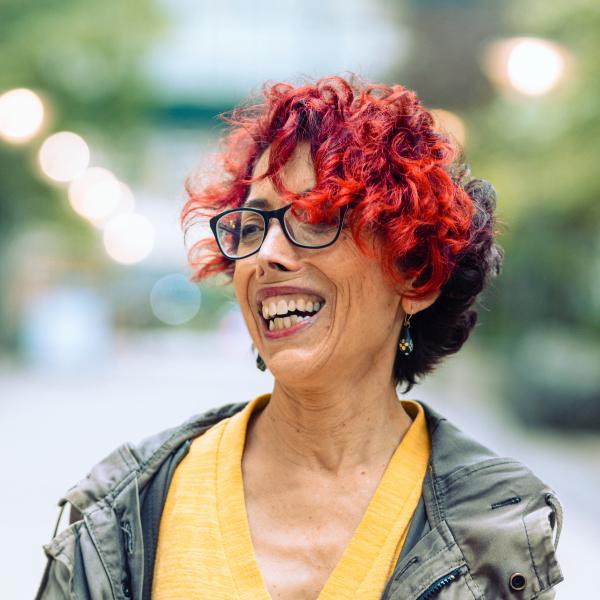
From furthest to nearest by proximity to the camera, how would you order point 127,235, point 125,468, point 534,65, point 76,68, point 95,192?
point 127,235 < point 95,192 < point 76,68 < point 534,65 < point 125,468

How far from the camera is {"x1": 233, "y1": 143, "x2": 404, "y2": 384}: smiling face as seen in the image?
2.06 m

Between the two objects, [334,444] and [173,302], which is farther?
[173,302]

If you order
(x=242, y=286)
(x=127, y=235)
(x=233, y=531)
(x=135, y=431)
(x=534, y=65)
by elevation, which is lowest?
(x=233, y=531)

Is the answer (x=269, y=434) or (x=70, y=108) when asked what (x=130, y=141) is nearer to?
(x=70, y=108)

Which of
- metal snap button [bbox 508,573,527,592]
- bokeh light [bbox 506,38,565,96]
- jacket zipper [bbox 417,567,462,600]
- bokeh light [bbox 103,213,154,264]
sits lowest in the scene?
metal snap button [bbox 508,573,527,592]

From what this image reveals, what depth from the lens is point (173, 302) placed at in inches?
1767

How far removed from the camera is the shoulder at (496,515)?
1.90m

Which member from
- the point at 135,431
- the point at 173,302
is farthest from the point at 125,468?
the point at 173,302

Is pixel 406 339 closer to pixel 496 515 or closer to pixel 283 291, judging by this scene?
pixel 283 291

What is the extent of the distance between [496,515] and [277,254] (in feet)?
2.53

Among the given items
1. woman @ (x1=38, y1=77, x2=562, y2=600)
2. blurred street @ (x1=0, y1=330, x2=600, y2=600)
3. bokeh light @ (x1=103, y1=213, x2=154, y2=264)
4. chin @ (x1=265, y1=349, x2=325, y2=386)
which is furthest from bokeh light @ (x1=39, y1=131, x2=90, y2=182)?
Result: chin @ (x1=265, y1=349, x2=325, y2=386)

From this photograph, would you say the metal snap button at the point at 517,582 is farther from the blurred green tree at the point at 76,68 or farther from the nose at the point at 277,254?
the blurred green tree at the point at 76,68

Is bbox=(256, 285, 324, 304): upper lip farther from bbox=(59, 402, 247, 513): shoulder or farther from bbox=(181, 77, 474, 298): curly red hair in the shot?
bbox=(59, 402, 247, 513): shoulder

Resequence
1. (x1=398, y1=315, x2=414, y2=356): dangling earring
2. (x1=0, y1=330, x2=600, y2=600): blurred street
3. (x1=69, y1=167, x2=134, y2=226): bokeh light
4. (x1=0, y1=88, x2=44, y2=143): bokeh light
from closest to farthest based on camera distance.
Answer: (x1=398, y1=315, x2=414, y2=356): dangling earring, (x1=0, y1=330, x2=600, y2=600): blurred street, (x1=0, y1=88, x2=44, y2=143): bokeh light, (x1=69, y1=167, x2=134, y2=226): bokeh light
